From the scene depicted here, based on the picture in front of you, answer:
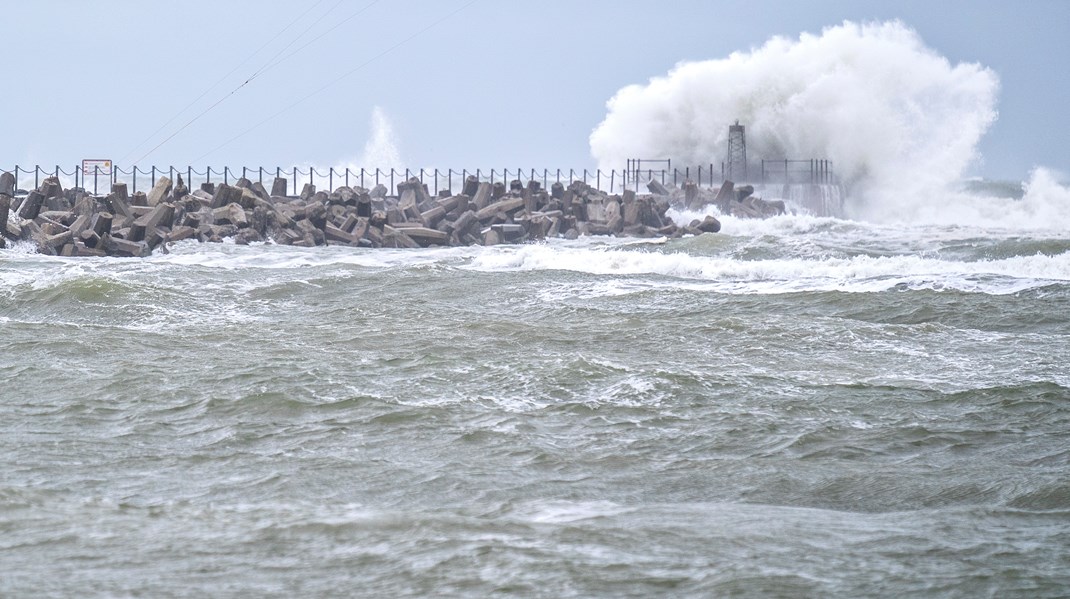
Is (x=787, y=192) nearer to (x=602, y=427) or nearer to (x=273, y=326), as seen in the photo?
(x=273, y=326)

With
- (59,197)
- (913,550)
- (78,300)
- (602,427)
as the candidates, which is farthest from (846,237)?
(913,550)

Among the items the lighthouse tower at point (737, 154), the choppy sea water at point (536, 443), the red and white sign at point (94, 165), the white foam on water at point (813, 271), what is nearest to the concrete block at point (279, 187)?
the red and white sign at point (94, 165)

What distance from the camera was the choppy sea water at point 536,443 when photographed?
3.68m

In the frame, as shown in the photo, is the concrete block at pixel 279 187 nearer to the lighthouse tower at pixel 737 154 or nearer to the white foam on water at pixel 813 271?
the white foam on water at pixel 813 271

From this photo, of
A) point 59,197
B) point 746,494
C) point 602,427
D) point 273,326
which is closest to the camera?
point 746,494

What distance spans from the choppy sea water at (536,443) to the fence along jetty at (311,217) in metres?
7.94

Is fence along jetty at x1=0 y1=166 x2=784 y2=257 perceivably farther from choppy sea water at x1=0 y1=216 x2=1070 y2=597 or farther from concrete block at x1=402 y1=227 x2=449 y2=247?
choppy sea water at x1=0 y1=216 x2=1070 y2=597

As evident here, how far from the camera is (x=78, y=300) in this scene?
37.1 feet

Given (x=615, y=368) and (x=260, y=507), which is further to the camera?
(x=615, y=368)

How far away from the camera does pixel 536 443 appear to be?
563 cm

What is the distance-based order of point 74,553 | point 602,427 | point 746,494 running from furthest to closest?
point 602,427 < point 746,494 < point 74,553

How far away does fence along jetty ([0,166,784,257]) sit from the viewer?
19.4 metres

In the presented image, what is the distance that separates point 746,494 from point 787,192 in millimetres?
39926

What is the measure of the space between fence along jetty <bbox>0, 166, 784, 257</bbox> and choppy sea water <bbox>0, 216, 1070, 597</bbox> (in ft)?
26.0
